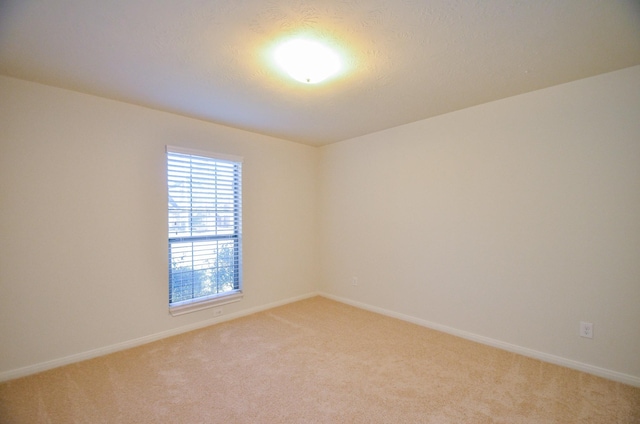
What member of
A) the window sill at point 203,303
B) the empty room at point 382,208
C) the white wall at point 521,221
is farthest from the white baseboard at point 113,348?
the white wall at point 521,221

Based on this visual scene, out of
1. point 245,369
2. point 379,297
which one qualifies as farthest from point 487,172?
point 245,369

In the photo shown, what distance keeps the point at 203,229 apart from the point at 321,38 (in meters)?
2.48

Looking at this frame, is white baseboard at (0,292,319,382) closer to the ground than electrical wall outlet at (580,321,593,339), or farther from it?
closer to the ground

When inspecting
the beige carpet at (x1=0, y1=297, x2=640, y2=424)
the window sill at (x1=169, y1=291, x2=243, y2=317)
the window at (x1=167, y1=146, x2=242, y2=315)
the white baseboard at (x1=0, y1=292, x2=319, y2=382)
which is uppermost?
the window at (x1=167, y1=146, x2=242, y2=315)

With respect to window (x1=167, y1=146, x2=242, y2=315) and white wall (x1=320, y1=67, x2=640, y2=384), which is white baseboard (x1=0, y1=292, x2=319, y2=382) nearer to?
window (x1=167, y1=146, x2=242, y2=315)

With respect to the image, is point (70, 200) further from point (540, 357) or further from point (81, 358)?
point (540, 357)

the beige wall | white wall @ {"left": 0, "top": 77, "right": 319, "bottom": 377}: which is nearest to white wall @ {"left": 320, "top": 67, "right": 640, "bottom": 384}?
the beige wall

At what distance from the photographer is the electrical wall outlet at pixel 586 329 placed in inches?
90.8

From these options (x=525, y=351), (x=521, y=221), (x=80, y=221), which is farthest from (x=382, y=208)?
(x=80, y=221)

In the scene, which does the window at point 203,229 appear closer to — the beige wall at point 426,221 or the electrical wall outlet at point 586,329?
the beige wall at point 426,221

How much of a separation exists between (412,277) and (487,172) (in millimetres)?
1456

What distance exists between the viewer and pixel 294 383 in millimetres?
2182

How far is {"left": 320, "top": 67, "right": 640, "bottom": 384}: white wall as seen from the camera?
2195 mm

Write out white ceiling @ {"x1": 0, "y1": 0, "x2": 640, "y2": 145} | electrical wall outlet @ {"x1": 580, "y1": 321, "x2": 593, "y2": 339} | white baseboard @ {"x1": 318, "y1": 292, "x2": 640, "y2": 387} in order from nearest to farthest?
white ceiling @ {"x1": 0, "y1": 0, "x2": 640, "y2": 145}, white baseboard @ {"x1": 318, "y1": 292, "x2": 640, "y2": 387}, electrical wall outlet @ {"x1": 580, "y1": 321, "x2": 593, "y2": 339}
